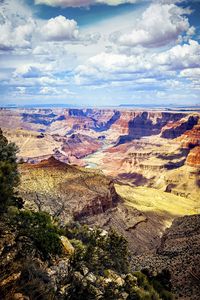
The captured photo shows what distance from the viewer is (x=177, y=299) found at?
4222 centimetres

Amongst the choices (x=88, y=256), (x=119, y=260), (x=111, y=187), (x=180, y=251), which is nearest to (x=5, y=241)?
(x=88, y=256)

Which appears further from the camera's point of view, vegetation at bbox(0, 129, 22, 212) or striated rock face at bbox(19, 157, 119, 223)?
striated rock face at bbox(19, 157, 119, 223)

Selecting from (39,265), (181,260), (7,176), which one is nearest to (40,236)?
(39,265)

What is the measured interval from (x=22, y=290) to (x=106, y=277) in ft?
51.6

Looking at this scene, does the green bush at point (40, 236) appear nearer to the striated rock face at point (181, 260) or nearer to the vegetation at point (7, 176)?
the vegetation at point (7, 176)

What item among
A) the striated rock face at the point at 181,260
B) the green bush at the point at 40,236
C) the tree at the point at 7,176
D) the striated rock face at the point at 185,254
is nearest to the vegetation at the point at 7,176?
the tree at the point at 7,176

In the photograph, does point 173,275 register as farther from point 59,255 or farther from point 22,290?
point 22,290

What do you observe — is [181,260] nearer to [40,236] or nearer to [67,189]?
[40,236]

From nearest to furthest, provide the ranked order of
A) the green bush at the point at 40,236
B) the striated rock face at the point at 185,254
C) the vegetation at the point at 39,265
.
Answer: the vegetation at the point at 39,265 < the green bush at the point at 40,236 < the striated rock face at the point at 185,254

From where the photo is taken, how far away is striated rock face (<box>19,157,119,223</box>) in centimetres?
8597

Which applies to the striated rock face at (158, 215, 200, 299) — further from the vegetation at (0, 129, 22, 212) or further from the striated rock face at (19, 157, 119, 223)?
the vegetation at (0, 129, 22, 212)

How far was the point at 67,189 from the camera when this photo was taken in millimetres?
96625

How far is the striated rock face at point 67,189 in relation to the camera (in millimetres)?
85969

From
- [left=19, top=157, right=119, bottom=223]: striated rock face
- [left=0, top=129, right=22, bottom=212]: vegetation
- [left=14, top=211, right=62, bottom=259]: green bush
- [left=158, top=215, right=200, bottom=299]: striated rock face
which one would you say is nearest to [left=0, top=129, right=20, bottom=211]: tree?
[left=0, top=129, right=22, bottom=212]: vegetation
